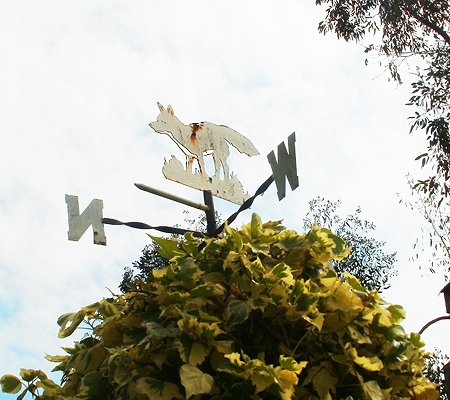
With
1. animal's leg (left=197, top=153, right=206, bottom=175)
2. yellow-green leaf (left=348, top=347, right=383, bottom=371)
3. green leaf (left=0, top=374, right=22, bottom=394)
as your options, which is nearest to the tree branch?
animal's leg (left=197, top=153, right=206, bottom=175)

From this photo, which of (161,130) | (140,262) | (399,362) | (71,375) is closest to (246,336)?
(399,362)

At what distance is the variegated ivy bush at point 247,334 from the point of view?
7.32 ft

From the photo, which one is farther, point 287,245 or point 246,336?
point 287,245

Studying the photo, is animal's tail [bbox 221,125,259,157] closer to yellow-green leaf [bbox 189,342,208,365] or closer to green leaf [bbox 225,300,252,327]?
green leaf [bbox 225,300,252,327]

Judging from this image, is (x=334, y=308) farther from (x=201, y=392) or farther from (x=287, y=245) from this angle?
(x=201, y=392)

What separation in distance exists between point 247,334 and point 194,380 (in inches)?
12.1

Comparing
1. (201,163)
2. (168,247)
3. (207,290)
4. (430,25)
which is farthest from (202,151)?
(430,25)

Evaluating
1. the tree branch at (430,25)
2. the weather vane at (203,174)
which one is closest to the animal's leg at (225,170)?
the weather vane at (203,174)

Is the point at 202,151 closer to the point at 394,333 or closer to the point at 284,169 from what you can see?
the point at 284,169

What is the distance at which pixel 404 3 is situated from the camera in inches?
553

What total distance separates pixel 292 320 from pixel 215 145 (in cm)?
131

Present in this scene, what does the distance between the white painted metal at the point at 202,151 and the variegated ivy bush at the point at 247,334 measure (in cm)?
66

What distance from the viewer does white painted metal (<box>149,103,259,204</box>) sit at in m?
3.25

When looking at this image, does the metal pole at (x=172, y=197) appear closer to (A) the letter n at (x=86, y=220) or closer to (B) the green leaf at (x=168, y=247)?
(A) the letter n at (x=86, y=220)
